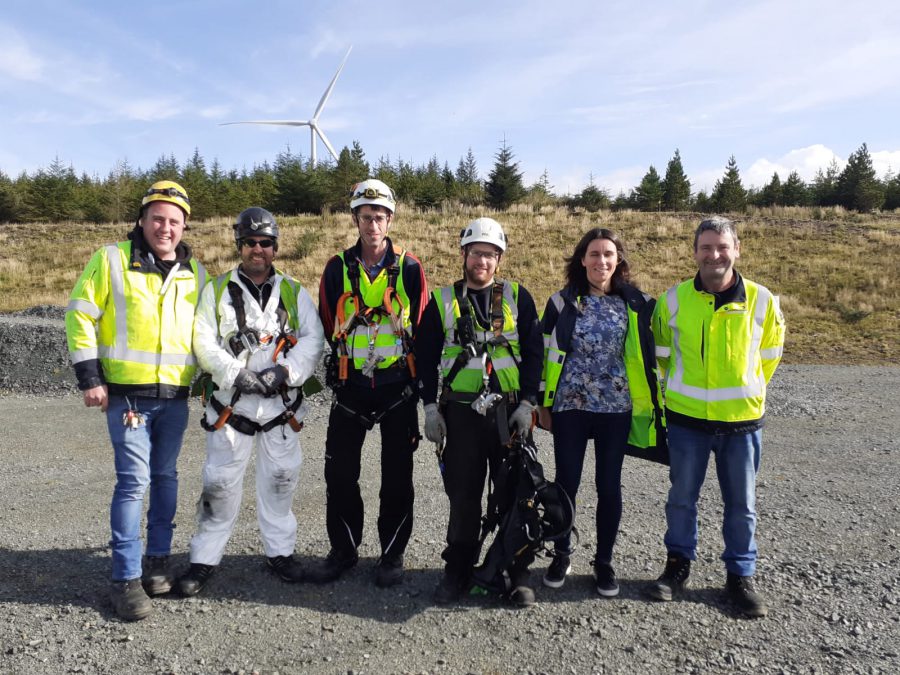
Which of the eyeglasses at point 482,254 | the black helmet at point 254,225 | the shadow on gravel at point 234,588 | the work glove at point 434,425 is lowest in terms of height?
the shadow on gravel at point 234,588

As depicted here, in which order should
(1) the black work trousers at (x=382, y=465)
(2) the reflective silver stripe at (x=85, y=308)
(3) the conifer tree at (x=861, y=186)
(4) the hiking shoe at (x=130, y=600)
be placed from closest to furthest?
(4) the hiking shoe at (x=130, y=600), (2) the reflective silver stripe at (x=85, y=308), (1) the black work trousers at (x=382, y=465), (3) the conifer tree at (x=861, y=186)

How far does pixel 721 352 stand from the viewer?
3.97 meters

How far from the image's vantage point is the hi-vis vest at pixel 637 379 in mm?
4090

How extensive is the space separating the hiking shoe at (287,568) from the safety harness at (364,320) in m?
1.34

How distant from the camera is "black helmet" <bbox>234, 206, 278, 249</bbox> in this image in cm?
417

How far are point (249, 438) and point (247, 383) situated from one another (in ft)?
1.54

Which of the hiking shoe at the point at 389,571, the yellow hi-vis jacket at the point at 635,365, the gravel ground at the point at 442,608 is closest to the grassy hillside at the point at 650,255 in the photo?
the gravel ground at the point at 442,608

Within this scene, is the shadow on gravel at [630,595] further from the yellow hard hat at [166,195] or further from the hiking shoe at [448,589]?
the yellow hard hat at [166,195]

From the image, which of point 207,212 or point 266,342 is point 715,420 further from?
point 207,212

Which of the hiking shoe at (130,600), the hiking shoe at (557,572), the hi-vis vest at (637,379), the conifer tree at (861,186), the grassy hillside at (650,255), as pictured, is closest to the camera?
the hiking shoe at (130,600)

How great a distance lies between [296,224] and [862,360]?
24991mm

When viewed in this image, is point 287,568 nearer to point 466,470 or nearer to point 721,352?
point 466,470

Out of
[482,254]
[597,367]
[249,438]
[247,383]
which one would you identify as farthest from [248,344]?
[597,367]

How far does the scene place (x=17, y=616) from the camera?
3768 millimetres
